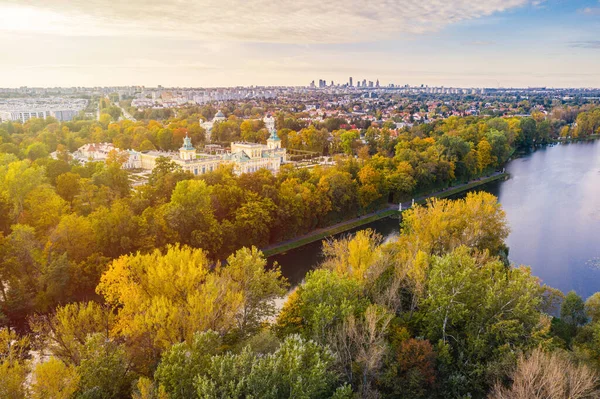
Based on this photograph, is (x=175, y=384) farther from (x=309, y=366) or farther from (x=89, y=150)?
(x=89, y=150)

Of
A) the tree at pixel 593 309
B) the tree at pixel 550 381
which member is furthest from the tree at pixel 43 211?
the tree at pixel 593 309

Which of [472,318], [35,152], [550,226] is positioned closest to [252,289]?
[472,318]

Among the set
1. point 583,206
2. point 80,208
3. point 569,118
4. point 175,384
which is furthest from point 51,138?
point 569,118

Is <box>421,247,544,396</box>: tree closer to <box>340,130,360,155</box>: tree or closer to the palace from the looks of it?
the palace

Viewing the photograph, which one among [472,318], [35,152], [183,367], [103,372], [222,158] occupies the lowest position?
[472,318]

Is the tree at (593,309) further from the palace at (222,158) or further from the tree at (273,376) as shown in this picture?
the palace at (222,158)

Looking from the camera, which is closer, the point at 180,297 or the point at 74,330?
the point at 74,330

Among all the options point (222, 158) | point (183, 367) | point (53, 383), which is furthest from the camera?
point (222, 158)

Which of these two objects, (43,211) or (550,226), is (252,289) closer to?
(43,211)

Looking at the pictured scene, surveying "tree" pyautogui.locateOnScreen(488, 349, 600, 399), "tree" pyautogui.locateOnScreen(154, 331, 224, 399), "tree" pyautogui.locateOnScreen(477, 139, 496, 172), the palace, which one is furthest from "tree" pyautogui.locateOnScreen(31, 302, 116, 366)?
"tree" pyautogui.locateOnScreen(477, 139, 496, 172)
